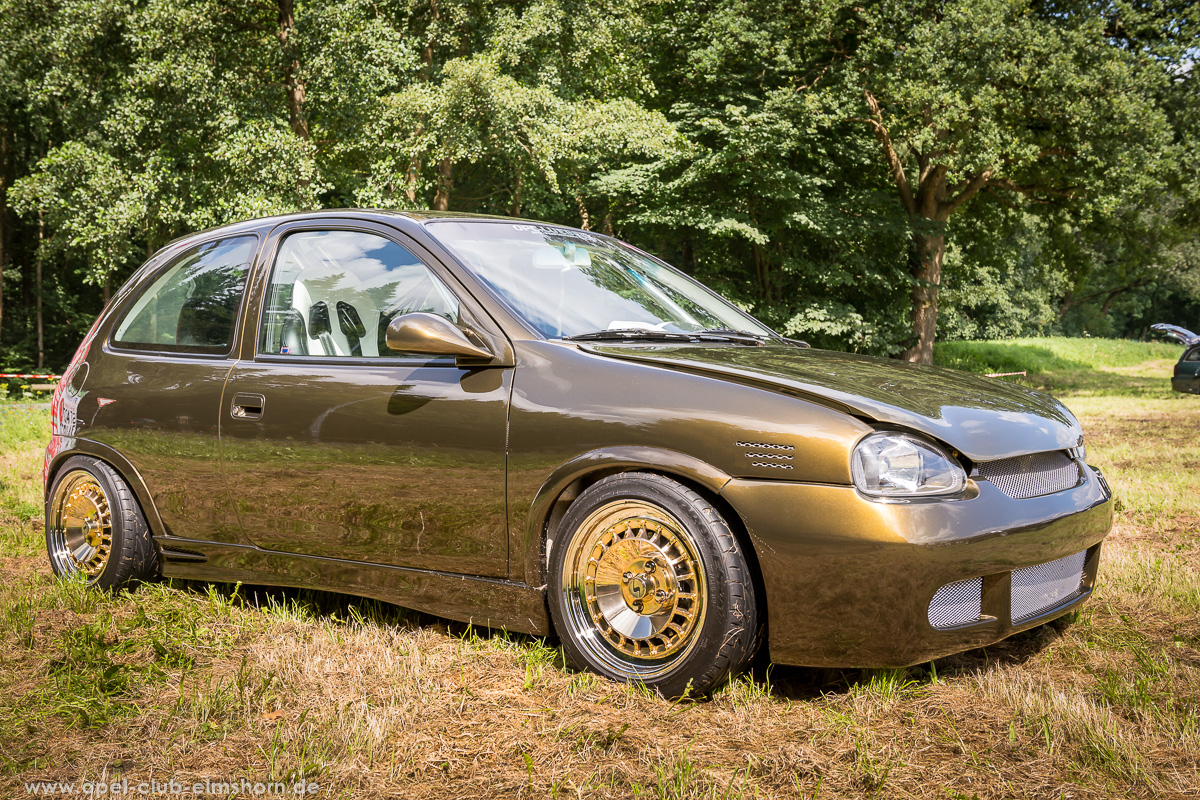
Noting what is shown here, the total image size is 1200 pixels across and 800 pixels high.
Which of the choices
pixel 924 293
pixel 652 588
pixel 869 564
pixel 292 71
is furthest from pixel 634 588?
pixel 924 293

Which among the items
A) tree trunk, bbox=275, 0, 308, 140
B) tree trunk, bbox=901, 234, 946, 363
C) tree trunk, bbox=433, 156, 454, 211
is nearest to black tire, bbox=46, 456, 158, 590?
tree trunk, bbox=433, 156, 454, 211

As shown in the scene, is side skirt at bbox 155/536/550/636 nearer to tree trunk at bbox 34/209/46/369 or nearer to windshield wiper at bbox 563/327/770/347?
windshield wiper at bbox 563/327/770/347

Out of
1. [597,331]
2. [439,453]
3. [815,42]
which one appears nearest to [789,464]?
[597,331]

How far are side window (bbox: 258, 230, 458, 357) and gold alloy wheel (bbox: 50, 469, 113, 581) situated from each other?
4.24 ft

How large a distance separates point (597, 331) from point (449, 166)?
19083 millimetres

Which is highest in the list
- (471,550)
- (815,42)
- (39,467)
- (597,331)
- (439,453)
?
(815,42)

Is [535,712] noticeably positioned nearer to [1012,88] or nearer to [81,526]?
[81,526]

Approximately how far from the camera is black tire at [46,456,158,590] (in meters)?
4.44

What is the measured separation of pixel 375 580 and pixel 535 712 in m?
1.04

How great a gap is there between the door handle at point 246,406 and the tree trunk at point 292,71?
18540 millimetres

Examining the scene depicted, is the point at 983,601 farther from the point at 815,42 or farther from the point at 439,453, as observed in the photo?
the point at 815,42

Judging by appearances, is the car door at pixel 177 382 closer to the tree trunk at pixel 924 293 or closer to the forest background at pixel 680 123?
the forest background at pixel 680 123

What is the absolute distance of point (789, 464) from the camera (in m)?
2.87

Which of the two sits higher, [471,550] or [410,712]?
[471,550]
